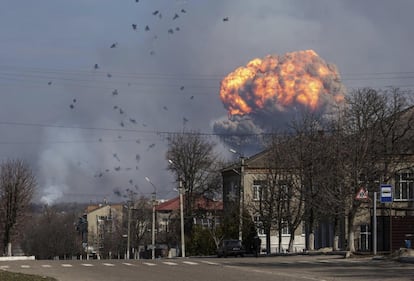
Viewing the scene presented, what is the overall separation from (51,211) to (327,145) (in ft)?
359

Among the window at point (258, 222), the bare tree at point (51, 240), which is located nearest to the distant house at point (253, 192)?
the window at point (258, 222)

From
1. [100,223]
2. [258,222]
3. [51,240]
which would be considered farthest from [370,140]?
[100,223]

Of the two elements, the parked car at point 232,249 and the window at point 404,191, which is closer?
the parked car at point 232,249

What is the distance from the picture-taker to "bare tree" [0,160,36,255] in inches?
3185

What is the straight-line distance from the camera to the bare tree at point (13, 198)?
80.9 metres

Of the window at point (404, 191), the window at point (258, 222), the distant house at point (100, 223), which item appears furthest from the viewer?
the distant house at point (100, 223)

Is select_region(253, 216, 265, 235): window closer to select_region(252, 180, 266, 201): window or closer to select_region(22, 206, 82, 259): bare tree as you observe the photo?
select_region(252, 180, 266, 201): window

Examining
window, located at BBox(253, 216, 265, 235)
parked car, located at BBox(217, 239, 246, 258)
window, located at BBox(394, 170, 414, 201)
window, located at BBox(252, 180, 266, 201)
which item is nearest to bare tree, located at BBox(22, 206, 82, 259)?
window, located at BBox(252, 180, 266, 201)

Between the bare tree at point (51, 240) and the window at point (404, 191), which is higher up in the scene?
the window at point (404, 191)

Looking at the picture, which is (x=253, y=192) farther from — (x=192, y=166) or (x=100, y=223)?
(x=100, y=223)

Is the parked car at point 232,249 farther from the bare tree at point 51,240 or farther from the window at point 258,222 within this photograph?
A: the bare tree at point 51,240

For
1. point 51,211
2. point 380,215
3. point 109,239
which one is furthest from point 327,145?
point 51,211

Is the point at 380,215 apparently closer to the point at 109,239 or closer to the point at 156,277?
the point at 156,277

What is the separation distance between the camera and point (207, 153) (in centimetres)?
8669
